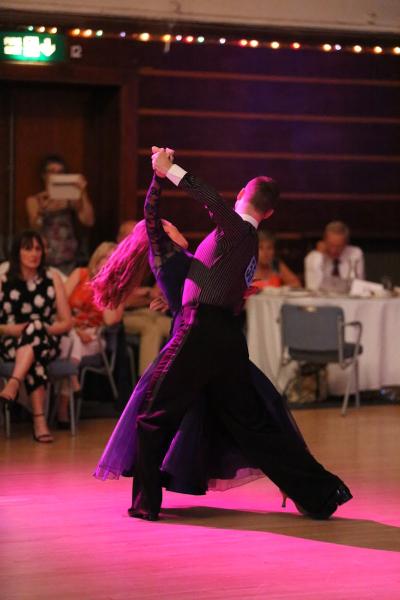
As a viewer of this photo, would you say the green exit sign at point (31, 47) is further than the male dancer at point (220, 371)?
Yes

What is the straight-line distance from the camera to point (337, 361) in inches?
306

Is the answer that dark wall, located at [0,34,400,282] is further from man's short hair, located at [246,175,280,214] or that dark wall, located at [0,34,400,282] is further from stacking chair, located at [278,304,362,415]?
man's short hair, located at [246,175,280,214]

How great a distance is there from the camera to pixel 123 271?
4.84m

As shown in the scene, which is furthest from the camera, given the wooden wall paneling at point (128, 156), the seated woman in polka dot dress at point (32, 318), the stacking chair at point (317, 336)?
the wooden wall paneling at point (128, 156)

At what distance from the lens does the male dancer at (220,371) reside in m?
4.59

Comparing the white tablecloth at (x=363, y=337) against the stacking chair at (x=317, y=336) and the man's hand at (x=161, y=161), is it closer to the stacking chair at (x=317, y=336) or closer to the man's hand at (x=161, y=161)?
the stacking chair at (x=317, y=336)

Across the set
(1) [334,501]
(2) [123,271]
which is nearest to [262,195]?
(2) [123,271]

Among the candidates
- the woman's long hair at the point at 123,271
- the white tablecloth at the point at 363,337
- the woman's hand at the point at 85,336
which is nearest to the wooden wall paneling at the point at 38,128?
the white tablecloth at the point at 363,337

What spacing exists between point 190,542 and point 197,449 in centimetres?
38

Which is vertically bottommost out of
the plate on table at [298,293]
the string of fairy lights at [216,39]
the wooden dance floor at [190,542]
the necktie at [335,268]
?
the wooden dance floor at [190,542]

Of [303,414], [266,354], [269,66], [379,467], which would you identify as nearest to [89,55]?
[269,66]

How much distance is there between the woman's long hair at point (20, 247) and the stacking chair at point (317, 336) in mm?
1740

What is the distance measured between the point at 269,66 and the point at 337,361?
3.63 meters

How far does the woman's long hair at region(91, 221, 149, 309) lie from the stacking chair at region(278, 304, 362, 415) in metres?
3.05
